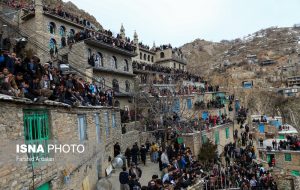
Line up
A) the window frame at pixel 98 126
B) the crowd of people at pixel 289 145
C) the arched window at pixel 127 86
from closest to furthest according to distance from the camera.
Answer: the window frame at pixel 98 126, the crowd of people at pixel 289 145, the arched window at pixel 127 86

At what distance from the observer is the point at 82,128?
41.7 ft

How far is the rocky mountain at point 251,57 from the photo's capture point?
7481 centimetres

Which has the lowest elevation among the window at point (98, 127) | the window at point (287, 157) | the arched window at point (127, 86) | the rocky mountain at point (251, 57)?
the window at point (287, 157)

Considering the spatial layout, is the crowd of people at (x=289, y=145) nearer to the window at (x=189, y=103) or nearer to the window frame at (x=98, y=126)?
the window at (x=189, y=103)

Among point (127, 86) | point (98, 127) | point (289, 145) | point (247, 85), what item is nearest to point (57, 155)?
point (98, 127)

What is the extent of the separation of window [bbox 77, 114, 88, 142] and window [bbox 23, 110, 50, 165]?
3172 millimetres

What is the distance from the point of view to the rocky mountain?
74.8m

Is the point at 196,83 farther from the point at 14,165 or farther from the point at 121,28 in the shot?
the point at 14,165

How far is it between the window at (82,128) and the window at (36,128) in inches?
125

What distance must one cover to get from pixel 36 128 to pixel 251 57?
9195 centimetres

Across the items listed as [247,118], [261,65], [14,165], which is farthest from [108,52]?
[261,65]

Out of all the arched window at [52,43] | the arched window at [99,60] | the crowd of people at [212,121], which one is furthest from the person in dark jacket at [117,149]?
the arched window at [52,43]

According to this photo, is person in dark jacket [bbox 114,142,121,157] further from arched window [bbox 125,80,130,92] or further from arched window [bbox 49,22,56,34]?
arched window [bbox 49,22,56,34]

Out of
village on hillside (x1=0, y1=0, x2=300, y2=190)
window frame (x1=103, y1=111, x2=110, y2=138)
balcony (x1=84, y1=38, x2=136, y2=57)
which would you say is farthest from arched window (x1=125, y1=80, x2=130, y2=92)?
window frame (x1=103, y1=111, x2=110, y2=138)
